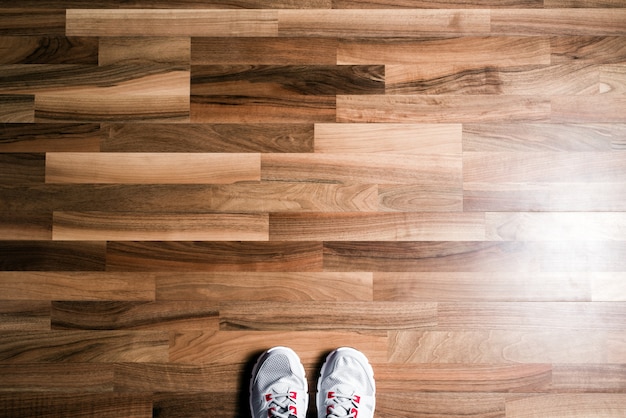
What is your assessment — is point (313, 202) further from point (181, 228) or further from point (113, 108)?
point (113, 108)

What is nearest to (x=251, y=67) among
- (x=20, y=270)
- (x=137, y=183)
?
(x=137, y=183)

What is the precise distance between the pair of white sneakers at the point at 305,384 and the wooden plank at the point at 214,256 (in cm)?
22

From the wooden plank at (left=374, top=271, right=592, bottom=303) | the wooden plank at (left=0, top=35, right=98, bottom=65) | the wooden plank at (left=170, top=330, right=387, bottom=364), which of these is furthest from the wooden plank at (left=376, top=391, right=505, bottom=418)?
the wooden plank at (left=0, top=35, right=98, bottom=65)

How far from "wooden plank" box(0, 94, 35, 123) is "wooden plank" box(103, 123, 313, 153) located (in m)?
0.21

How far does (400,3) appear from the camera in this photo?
4.01 ft

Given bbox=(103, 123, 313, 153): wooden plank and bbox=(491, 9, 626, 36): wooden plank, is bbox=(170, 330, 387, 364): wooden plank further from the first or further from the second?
bbox=(491, 9, 626, 36): wooden plank

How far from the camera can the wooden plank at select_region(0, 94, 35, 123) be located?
4.00 ft

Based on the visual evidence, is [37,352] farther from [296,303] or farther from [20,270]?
[296,303]

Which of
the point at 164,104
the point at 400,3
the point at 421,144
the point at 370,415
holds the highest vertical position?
the point at 400,3

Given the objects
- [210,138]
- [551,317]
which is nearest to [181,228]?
[210,138]

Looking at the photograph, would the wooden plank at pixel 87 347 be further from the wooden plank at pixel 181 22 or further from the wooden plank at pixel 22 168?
the wooden plank at pixel 181 22

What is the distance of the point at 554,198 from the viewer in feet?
3.92

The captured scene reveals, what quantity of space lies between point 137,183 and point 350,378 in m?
0.72

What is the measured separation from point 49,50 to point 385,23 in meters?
0.88
